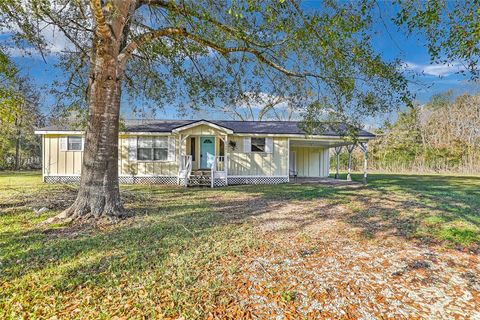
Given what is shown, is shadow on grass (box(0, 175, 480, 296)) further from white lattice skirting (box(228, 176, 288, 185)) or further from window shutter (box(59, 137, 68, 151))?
window shutter (box(59, 137, 68, 151))

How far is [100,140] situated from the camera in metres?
5.73

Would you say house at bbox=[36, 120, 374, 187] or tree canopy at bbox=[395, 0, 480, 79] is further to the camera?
house at bbox=[36, 120, 374, 187]

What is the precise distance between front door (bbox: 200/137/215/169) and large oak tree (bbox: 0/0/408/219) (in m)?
6.30

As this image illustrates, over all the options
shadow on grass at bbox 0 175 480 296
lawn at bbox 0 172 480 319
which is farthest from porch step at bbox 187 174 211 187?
lawn at bbox 0 172 480 319

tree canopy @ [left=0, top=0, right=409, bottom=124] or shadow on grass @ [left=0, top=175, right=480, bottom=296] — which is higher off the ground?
tree canopy @ [left=0, top=0, right=409, bottom=124]

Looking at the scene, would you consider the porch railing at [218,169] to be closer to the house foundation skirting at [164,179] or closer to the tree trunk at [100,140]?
the house foundation skirting at [164,179]

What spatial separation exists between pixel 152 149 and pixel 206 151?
287 centimetres

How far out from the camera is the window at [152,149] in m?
14.2

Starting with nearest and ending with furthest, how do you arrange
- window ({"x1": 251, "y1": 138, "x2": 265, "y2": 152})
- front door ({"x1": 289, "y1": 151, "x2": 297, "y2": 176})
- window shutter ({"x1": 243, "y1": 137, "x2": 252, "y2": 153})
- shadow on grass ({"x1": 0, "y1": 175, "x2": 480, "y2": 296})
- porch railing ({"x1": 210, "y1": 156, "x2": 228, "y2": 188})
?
shadow on grass ({"x1": 0, "y1": 175, "x2": 480, "y2": 296}) → porch railing ({"x1": 210, "y1": 156, "x2": 228, "y2": 188}) → window shutter ({"x1": 243, "y1": 137, "x2": 252, "y2": 153}) → window ({"x1": 251, "y1": 138, "x2": 265, "y2": 152}) → front door ({"x1": 289, "y1": 151, "x2": 297, "y2": 176})

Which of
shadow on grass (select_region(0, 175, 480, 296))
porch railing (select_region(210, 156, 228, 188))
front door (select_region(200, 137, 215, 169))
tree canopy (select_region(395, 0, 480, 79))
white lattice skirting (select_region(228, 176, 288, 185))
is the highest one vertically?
tree canopy (select_region(395, 0, 480, 79))

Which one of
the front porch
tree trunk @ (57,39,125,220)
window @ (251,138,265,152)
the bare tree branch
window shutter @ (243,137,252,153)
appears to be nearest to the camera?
tree trunk @ (57,39,125,220)

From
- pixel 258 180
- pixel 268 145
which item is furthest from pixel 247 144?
pixel 258 180

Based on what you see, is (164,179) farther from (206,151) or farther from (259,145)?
(259,145)

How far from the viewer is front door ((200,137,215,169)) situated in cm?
1452
